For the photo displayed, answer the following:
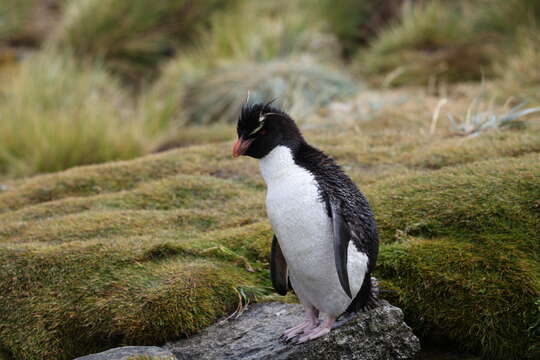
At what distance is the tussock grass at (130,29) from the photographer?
37.4 ft

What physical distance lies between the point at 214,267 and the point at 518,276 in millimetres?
1549

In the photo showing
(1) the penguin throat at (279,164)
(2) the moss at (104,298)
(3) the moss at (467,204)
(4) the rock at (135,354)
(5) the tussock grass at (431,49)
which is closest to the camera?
(4) the rock at (135,354)

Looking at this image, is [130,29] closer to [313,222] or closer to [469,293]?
[469,293]

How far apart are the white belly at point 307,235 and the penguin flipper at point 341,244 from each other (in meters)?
0.07

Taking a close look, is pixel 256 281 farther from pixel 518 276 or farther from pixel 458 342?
pixel 518 276

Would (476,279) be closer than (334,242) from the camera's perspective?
No

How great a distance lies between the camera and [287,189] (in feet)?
9.15

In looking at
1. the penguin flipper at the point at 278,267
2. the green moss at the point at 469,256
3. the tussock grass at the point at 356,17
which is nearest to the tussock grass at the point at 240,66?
the tussock grass at the point at 356,17

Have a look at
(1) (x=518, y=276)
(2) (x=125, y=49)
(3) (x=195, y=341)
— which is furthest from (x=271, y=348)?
(2) (x=125, y=49)

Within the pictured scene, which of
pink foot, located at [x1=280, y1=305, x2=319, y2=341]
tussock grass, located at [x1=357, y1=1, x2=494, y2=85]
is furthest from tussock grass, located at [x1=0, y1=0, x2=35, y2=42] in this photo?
pink foot, located at [x1=280, y1=305, x2=319, y2=341]

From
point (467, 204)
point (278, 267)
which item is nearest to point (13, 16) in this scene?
point (467, 204)

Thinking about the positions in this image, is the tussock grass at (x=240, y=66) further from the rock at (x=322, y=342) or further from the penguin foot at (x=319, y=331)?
the penguin foot at (x=319, y=331)

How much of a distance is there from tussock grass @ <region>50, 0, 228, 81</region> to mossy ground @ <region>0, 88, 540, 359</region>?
718 centimetres

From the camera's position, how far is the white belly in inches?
108
